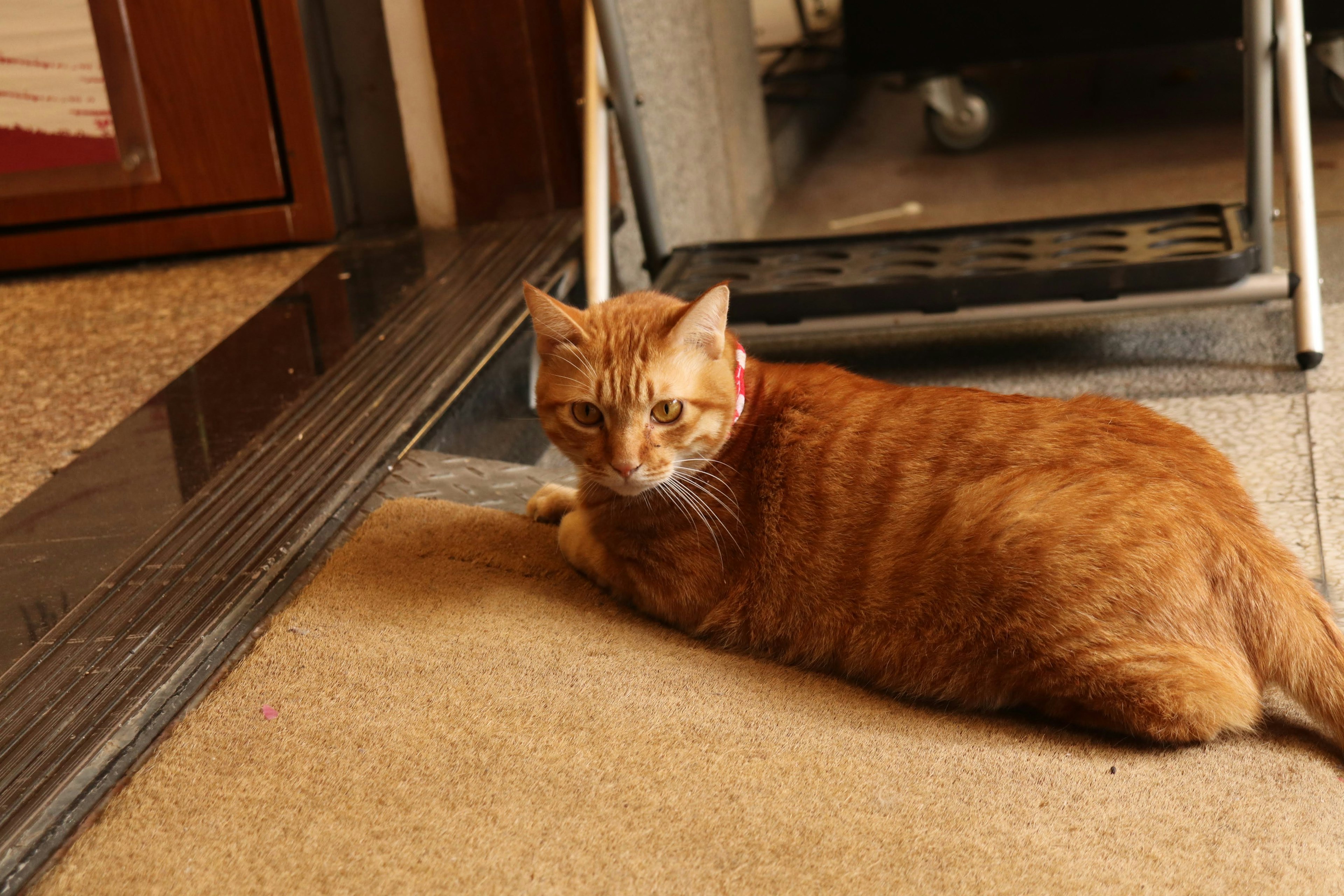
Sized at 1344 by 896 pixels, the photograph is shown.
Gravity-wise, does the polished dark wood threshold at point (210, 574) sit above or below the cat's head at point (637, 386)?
below

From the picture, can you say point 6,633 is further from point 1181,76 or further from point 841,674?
point 1181,76

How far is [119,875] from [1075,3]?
3.80 meters

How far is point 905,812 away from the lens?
3.79 ft

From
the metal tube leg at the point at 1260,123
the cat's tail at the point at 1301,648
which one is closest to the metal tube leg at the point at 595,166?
the metal tube leg at the point at 1260,123

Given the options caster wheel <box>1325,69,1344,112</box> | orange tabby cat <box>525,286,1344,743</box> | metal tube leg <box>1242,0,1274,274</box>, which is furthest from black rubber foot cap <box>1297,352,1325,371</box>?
caster wheel <box>1325,69,1344,112</box>

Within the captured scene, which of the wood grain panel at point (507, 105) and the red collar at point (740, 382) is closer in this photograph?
the red collar at point (740, 382)

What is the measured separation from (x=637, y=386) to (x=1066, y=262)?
1.26 m

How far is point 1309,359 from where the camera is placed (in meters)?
2.27

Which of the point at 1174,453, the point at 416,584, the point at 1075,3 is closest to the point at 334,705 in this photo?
the point at 416,584

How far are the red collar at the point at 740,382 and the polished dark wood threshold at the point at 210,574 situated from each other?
601 mm

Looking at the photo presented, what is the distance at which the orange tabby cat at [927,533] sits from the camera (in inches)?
48.3

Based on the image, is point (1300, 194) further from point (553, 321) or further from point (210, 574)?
point (210, 574)

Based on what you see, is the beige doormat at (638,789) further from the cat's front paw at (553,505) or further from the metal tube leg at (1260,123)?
the metal tube leg at (1260,123)

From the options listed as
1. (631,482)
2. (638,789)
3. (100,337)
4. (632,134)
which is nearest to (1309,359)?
(632,134)
